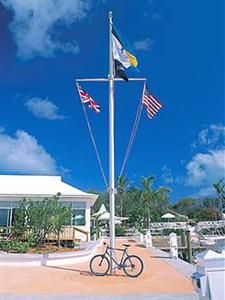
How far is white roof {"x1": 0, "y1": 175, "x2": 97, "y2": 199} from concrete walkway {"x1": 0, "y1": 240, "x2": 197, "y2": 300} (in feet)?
40.6

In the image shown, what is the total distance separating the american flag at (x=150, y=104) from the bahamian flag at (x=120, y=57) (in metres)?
0.96

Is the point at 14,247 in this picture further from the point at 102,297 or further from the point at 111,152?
the point at 102,297

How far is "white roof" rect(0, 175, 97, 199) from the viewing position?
912 inches

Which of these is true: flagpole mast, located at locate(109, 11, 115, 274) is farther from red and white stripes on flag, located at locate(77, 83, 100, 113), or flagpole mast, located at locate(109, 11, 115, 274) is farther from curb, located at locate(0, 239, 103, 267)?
curb, located at locate(0, 239, 103, 267)

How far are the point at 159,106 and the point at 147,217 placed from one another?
33585 millimetres

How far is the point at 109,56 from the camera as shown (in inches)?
442

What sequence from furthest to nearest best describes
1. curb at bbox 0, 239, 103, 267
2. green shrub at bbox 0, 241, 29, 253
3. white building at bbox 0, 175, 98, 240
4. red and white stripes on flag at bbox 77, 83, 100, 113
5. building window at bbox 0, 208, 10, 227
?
1. white building at bbox 0, 175, 98, 240
2. building window at bbox 0, 208, 10, 227
3. green shrub at bbox 0, 241, 29, 253
4. curb at bbox 0, 239, 103, 267
5. red and white stripes on flag at bbox 77, 83, 100, 113

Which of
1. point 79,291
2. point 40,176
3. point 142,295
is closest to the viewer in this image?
point 142,295

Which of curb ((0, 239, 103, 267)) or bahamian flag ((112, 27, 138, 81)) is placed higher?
bahamian flag ((112, 27, 138, 81))

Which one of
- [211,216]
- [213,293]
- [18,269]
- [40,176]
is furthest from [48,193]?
[211,216]

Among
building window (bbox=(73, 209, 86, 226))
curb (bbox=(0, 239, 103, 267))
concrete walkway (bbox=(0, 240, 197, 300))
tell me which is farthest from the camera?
building window (bbox=(73, 209, 86, 226))

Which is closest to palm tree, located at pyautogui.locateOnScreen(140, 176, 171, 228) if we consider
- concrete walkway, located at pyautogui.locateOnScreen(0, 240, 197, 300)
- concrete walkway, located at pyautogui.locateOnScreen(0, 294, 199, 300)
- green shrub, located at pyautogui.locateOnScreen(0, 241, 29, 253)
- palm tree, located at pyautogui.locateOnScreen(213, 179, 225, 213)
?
palm tree, located at pyautogui.locateOnScreen(213, 179, 225, 213)

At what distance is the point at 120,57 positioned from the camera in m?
11.1

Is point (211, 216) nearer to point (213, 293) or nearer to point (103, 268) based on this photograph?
point (103, 268)
